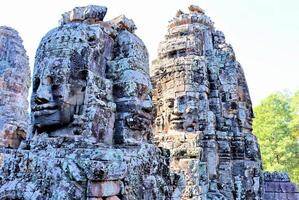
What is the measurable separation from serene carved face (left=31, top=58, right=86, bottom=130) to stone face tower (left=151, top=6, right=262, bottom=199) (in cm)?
375

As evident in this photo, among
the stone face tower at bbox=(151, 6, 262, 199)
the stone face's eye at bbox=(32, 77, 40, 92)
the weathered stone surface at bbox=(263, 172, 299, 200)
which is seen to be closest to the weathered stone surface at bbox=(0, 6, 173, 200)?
the stone face's eye at bbox=(32, 77, 40, 92)

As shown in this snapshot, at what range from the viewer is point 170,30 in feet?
31.8

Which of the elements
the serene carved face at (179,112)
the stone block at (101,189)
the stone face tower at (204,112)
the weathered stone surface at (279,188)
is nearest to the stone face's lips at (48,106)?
the stone block at (101,189)

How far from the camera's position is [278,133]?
61.0ft

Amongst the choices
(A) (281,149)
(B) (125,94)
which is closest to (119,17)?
(B) (125,94)

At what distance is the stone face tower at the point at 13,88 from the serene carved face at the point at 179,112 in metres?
7.17

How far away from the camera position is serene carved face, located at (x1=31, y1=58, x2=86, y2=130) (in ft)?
13.5

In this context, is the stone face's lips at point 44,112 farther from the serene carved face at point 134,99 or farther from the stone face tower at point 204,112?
the stone face tower at point 204,112

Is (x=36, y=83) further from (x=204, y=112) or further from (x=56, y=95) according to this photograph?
(x=204, y=112)

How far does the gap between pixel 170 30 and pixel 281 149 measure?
10.8 m

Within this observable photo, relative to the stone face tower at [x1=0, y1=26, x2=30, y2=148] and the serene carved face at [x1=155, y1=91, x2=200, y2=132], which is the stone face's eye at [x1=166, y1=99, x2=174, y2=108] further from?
the stone face tower at [x1=0, y1=26, x2=30, y2=148]

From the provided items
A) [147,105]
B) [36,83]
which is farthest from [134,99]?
[36,83]

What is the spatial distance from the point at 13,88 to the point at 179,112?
890cm

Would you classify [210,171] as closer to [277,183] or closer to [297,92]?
[277,183]
